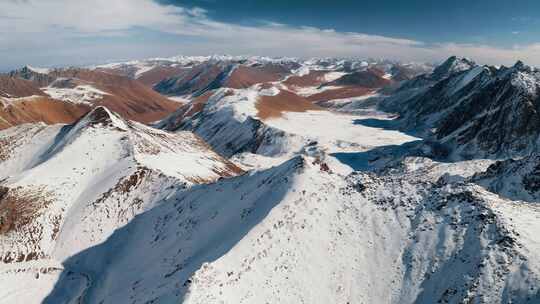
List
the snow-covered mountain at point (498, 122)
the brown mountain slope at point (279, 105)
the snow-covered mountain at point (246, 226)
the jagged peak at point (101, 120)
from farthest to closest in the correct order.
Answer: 1. the brown mountain slope at point (279, 105)
2. the snow-covered mountain at point (498, 122)
3. the jagged peak at point (101, 120)
4. the snow-covered mountain at point (246, 226)

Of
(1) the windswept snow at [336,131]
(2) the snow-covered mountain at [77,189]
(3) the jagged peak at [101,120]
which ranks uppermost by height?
(3) the jagged peak at [101,120]

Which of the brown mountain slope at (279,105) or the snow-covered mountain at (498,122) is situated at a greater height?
the snow-covered mountain at (498,122)

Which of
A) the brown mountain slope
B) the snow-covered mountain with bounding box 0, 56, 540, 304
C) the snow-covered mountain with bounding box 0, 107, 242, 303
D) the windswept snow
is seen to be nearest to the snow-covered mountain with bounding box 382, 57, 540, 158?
the snow-covered mountain with bounding box 0, 56, 540, 304

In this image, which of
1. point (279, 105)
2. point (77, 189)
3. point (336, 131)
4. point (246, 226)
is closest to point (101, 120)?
point (77, 189)

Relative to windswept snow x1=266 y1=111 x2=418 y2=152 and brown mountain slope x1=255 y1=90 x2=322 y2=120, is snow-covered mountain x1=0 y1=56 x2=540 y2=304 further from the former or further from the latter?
brown mountain slope x1=255 y1=90 x2=322 y2=120

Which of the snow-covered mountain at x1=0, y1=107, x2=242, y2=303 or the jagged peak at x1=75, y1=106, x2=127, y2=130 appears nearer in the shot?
the snow-covered mountain at x1=0, y1=107, x2=242, y2=303

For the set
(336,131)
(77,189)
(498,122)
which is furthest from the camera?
(336,131)

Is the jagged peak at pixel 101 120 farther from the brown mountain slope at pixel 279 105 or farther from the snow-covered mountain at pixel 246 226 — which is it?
the brown mountain slope at pixel 279 105

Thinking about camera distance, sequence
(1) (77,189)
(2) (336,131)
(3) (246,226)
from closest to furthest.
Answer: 1. (3) (246,226)
2. (1) (77,189)
3. (2) (336,131)

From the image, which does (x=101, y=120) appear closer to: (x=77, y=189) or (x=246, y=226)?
(x=77, y=189)

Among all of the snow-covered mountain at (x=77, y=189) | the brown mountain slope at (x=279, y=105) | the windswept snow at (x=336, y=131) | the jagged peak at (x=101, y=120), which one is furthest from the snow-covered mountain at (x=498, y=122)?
the jagged peak at (x=101, y=120)

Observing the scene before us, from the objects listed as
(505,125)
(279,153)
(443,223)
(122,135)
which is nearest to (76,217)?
(122,135)

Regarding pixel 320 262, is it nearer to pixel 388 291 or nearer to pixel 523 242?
pixel 388 291
